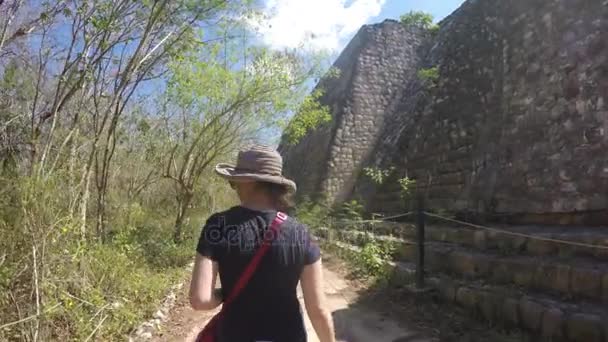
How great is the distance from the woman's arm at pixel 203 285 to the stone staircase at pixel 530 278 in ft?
10.0

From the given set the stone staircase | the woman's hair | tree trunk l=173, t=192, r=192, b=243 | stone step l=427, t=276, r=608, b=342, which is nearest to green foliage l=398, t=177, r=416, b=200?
the stone staircase

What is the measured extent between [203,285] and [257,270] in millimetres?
187

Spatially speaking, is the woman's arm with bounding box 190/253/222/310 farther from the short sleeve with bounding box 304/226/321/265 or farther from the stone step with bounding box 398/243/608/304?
the stone step with bounding box 398/243/608/304

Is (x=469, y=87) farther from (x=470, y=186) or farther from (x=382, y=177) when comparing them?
(x=382, y=177)

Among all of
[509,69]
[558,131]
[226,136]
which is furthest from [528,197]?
[226,136]

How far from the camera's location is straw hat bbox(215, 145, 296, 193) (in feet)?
5.08

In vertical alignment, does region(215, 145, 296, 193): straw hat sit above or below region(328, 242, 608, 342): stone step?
above

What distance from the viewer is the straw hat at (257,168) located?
155 centimetres

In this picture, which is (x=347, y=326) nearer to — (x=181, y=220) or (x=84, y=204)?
(x=84, y=204)

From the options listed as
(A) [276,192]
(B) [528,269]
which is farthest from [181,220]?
(A) [276,192]

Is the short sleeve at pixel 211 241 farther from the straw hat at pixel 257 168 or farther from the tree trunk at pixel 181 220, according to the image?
the tree trunk at pixel 181 220

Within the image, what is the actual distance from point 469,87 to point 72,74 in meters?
6.44

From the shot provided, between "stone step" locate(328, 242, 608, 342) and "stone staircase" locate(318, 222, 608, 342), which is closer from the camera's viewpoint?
"stone step" locate(328, 242, 608, 342)

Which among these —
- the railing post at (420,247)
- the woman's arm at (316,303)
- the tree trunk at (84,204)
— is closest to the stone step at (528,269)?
the railing post at (420,247)
